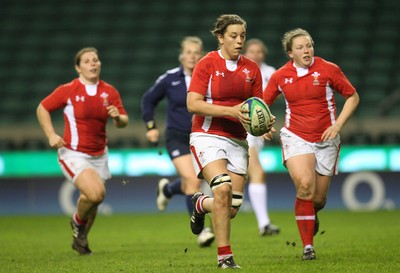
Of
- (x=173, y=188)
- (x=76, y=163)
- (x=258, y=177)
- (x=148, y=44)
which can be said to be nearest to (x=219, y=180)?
(x=76, y=163)

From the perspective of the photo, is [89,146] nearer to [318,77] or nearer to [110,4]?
[318,77]

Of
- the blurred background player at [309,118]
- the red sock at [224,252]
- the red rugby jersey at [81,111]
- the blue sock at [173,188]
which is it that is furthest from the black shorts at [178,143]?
the red sock at [224,252]

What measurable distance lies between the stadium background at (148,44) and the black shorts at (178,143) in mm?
6736

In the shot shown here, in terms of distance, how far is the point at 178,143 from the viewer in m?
10.2

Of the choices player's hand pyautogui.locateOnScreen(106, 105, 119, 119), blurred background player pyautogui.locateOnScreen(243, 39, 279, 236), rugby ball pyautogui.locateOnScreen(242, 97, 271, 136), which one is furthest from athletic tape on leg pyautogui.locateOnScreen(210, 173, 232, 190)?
blurred background player pyautogui.locateOnScreen(243, 39, 279, 236)

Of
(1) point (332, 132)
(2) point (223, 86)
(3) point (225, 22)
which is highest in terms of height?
(3) point (225, 22)

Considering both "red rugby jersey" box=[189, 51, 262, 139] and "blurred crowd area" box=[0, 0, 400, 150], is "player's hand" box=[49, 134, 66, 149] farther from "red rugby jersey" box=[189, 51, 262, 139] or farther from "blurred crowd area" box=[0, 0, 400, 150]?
"blurred crowd area" box=[0, 0, 400, 150]

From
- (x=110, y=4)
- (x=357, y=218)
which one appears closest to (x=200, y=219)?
(x=357, y=218)

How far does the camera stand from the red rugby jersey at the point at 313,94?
7887 mm

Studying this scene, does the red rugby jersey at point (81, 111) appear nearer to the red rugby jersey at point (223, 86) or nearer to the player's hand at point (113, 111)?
the player's hand at point (113, 111)

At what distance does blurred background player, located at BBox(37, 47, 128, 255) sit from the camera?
29.7 feet

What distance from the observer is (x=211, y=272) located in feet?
22.0

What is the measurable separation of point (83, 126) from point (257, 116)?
9.36 feet

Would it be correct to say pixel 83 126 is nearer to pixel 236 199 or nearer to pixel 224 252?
pixel 236 199
